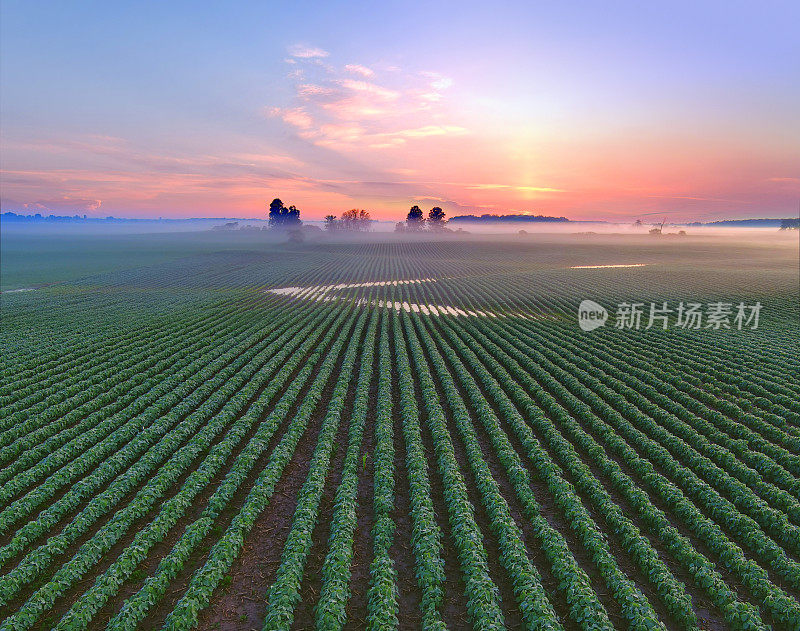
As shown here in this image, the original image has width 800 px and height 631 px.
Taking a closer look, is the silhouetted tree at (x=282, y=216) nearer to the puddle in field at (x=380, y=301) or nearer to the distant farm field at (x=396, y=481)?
the puddle in field at (x=380, y=301)

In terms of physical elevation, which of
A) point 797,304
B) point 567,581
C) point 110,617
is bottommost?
point 110,617

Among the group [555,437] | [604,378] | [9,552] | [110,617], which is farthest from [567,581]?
[604,378]

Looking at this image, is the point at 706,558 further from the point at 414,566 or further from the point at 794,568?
the point at 414,566

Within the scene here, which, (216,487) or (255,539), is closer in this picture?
(255,539)

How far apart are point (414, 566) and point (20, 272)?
3874 inches

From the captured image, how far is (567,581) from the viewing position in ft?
29.1

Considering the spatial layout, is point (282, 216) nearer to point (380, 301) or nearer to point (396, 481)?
point (380, 301)

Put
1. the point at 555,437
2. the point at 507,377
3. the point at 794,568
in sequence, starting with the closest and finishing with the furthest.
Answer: the point at 794,568, the point at 555,437, the point at 507,377

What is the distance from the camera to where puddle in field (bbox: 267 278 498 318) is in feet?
133

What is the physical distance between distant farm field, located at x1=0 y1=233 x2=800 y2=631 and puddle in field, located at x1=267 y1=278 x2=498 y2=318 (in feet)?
34.9

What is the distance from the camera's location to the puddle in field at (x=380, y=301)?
40.4 meters

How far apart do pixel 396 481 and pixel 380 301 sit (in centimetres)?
3380

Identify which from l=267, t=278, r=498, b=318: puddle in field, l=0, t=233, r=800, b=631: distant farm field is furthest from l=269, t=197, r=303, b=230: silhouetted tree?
l=0, t=233, r=800, b=631: distant farm field

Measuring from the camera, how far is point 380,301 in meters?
46.3
